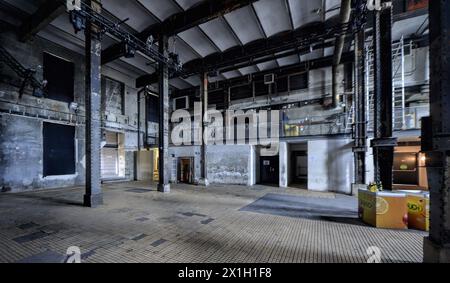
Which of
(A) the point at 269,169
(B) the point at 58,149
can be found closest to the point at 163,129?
(B) the point at 58,149

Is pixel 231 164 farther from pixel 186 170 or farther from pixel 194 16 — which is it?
pixel 194 16

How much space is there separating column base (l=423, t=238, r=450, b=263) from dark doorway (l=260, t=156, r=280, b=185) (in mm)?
11203

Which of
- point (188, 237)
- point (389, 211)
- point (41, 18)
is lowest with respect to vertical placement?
point (188, 237)

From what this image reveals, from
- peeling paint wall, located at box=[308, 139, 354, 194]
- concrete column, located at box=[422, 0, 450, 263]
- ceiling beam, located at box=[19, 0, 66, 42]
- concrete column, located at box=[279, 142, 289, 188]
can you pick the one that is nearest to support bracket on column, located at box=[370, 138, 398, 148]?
concrete column, located at box=[422, 0, 450, 263]

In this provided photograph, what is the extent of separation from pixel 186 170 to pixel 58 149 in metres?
7.54

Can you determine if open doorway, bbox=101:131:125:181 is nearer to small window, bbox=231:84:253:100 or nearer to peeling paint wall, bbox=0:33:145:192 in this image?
peeling paint wall, bbox=0:33:145:192

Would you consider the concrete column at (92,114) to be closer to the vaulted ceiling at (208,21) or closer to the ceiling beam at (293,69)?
the vaulted ceiling at (208,21)

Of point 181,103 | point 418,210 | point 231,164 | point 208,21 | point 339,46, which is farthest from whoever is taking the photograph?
point 181,103

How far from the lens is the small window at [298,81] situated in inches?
516

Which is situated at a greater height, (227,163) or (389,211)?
(227,163)

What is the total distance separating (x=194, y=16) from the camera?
28.0 feet

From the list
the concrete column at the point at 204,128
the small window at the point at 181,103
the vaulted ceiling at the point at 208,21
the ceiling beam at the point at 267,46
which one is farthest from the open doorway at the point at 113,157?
the ceiling beam at the point at 267,46

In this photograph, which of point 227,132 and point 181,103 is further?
point 181,103
